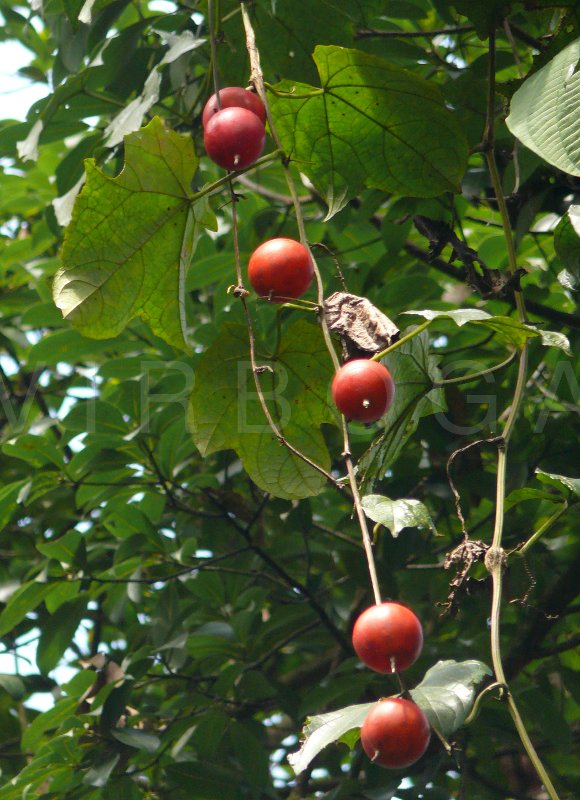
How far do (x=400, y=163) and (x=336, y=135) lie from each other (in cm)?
9

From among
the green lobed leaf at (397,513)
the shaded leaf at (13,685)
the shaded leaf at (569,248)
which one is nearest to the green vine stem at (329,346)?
the green lobed leaf at (397,513)

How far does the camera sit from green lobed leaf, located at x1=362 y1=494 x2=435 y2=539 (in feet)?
2.82

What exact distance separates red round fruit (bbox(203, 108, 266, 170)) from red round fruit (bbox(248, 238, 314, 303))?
11 centimetres

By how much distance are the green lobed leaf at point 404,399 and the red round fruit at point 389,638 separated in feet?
1.12

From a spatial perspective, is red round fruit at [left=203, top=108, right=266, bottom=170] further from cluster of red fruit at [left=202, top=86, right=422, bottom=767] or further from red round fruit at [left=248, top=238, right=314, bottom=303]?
red round fruit at [left=248, top=238, right=314, bottom=303]

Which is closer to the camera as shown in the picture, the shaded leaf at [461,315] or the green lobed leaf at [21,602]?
the shaded leaf at [461,315]

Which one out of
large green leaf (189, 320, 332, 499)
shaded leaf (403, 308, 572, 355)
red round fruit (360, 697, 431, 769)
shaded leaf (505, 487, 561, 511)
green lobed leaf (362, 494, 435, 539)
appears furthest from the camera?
large green leaf (189, 320, 332, 499)

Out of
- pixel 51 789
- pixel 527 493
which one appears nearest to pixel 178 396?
pixel 51 789

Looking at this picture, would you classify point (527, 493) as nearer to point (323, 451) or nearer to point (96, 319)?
point (323, 451)

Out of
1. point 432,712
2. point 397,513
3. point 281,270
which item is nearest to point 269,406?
point 281,270

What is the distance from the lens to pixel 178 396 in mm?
1783

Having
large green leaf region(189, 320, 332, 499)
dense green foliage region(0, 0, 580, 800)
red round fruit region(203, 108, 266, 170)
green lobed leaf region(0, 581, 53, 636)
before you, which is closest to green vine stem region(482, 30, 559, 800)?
dense green foliage region(0, 0, 580, 800)

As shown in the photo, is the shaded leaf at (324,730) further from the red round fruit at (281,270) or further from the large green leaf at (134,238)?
the large green leaf at (134,238)

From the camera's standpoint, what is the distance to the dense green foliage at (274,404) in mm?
1261
